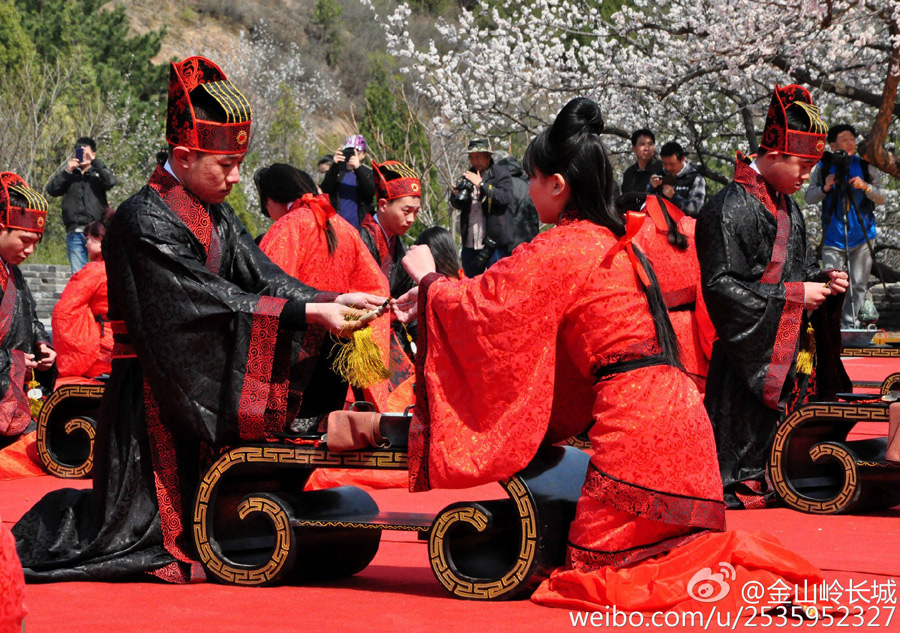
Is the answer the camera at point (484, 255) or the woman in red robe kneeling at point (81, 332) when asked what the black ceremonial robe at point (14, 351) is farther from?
the camera at point (484, 255)

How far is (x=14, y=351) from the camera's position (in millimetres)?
7547

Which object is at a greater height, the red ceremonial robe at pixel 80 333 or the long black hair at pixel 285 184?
the long black hair at pixel 285 184

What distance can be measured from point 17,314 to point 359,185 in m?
5.05

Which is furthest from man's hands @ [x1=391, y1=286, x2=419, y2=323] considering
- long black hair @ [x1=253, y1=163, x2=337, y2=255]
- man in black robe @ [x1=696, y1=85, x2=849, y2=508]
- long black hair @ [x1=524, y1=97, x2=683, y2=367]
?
long black hair @ [x1=253, y1=163, x2=337, y2=255]

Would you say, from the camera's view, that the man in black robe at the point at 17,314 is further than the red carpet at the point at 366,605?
Yes

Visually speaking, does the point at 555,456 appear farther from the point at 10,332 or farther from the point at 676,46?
the point at 676,46

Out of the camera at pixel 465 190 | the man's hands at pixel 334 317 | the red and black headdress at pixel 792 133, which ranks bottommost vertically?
the man's hands at pixel 334 317

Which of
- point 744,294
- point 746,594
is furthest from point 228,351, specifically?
point 744,294

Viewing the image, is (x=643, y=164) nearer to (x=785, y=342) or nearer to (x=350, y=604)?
(x=785, y=342)

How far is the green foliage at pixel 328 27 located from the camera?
136 feet

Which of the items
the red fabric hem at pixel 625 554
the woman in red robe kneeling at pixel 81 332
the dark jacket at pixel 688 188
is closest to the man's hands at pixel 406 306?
the red fabric hem at pixel 625 554

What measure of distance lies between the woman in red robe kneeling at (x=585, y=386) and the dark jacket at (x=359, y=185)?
7967 millimetres

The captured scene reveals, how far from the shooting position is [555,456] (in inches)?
167

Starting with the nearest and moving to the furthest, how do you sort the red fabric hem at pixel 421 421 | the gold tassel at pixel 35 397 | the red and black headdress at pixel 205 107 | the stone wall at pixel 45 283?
1. the red fabric hem at pixel 421 421
2. the red and black headdress at pixel 205 107
3. the gold tassel at pixel 35 397
4. the stone wall at pixel 45 283
